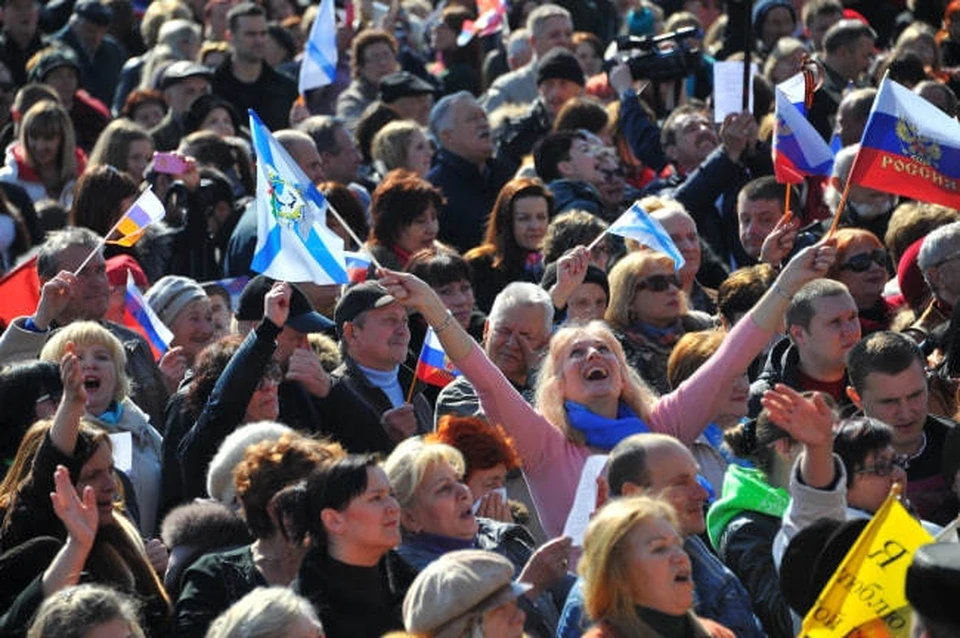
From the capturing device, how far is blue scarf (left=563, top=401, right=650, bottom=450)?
26.7 ft

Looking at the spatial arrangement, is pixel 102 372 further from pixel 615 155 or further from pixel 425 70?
pixel 425 70

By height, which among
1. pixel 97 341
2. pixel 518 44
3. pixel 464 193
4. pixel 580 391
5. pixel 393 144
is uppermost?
pixel 97 341

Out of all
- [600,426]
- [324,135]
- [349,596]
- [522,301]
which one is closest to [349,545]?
[349,596]

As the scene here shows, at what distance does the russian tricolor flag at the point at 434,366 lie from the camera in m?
9.46

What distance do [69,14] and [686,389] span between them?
1171cm

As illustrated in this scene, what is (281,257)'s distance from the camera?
889cm

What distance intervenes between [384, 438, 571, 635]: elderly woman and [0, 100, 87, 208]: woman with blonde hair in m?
6.13

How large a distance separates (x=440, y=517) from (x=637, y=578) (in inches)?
43.7

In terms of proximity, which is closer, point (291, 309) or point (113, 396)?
point (113, 396)

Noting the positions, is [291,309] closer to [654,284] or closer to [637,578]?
[654,284]

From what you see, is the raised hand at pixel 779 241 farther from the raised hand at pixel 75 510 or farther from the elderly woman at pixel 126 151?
the elderly woman at pixel 126 151

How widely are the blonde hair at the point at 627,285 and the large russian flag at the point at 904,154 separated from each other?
961 millimetres

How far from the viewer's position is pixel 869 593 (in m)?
5.90

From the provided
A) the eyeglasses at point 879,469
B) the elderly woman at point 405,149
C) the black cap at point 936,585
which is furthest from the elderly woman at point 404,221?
the black cap at point 936,585
